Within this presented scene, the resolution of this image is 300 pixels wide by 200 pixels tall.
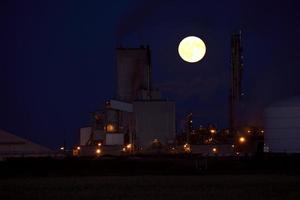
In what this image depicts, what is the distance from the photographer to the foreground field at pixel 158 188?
67.6 ft

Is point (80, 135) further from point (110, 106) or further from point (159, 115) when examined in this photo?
point (159, 115)

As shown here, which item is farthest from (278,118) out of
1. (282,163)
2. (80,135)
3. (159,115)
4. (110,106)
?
(80,135)

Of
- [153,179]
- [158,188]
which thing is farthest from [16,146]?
[158,188]

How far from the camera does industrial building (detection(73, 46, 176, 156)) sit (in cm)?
7275

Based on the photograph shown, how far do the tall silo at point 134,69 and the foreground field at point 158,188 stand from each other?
52542 millimetres

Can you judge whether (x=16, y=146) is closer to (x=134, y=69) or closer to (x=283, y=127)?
(x=134, y=69)

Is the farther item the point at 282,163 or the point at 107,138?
the point at 107,138

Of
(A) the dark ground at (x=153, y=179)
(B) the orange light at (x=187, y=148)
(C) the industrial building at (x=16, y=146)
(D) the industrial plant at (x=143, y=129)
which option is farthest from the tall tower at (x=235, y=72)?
(A) the dark ground at (x=153, y=179)

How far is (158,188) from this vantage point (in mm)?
23453

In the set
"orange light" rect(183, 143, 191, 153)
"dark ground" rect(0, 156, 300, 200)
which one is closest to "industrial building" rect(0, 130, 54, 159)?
"orange light" rect(183, 143, 191, 153)

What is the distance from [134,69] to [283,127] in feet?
135

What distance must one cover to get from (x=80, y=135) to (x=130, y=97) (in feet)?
33.1

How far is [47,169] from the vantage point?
35844mm

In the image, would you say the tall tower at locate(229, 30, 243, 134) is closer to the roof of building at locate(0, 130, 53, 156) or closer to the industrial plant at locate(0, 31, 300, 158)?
the industrial plant at locate(0, 31, 300, 158)
